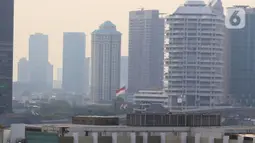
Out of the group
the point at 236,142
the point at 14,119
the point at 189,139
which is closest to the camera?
the point at 236,142

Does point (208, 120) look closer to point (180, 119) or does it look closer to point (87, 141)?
point (180, 119)

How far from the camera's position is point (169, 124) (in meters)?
39.6

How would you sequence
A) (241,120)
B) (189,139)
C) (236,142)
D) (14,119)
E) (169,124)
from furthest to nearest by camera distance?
(241,120)
(14,119)
(169,124)
(189,139)
(236,142)

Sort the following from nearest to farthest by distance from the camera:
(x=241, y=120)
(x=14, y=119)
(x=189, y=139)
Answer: (x=189, y=139) → (x=14, y=119) → (x=241, y=120)

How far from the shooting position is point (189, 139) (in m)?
35.7

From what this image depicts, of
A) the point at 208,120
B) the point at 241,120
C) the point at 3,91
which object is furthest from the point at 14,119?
the point at 208,120

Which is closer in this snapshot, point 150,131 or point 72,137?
point 72,137

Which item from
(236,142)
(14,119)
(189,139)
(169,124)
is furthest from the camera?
(14,119)

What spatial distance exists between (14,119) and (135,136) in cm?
14128

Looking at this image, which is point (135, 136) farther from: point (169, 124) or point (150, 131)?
point (169, 124)

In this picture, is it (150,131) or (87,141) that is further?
(150,131)

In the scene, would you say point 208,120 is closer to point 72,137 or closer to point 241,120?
point 72,137

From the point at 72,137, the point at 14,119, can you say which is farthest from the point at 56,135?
the point at 14,119

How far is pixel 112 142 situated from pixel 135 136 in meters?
0.92
